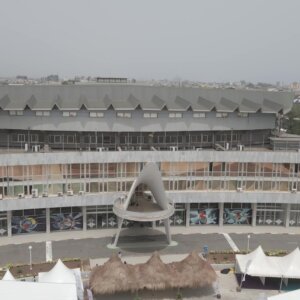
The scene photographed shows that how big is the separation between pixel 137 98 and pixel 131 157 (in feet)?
31.6

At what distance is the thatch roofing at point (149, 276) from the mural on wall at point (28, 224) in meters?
15.3

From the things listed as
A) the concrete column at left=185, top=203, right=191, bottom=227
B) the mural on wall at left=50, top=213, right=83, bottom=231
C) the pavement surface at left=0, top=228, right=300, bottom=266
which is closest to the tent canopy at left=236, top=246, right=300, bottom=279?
the pavement surface at left=0, top=228, right=300, bottom=266

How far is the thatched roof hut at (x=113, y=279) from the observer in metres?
30.5

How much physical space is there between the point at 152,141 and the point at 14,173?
616 inches

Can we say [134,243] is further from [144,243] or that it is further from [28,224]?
[28,224]

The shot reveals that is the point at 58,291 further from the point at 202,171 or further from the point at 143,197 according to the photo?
the point at 202,171

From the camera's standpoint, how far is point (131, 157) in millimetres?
44688

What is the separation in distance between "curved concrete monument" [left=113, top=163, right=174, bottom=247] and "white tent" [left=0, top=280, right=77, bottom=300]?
40.6 ft

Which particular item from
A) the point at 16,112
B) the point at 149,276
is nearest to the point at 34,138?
the point at 16,112

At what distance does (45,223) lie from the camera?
45375mm

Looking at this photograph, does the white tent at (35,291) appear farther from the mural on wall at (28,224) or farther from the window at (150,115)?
the window at (150,115)

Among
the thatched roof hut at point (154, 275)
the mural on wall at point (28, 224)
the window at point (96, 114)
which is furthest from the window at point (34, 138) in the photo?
the thatched roof hut at point (154, 275)

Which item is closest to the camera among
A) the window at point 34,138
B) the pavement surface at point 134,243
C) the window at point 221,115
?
the pavement surface at point 134,243

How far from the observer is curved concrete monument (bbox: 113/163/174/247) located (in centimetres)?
3834
